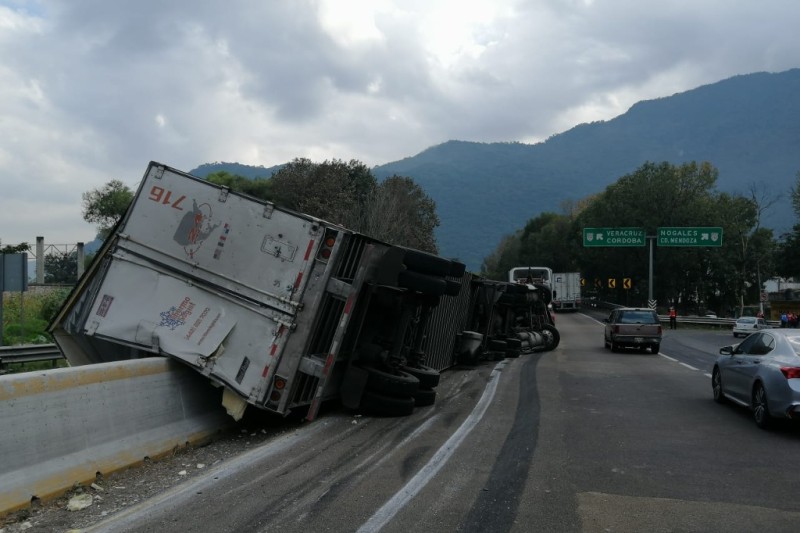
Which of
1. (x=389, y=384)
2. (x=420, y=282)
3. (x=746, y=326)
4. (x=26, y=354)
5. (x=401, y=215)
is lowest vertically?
(x=26, y=354)

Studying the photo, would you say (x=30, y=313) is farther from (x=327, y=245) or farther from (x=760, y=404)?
(x=760, y=404)

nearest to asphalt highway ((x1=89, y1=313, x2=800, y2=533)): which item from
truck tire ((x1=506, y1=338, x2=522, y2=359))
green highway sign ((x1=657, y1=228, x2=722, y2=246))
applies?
truck tire ((x1=506, y1=338, x2=522, y2=359))

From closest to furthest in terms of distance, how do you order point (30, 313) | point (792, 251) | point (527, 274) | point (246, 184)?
point (30, 313) → point (527, 274) → point (792, 251) → point (246, 184)

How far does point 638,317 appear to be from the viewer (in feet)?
85.3

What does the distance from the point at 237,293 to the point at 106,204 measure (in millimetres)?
53797

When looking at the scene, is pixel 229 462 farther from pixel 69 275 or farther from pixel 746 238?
pixel 746 238

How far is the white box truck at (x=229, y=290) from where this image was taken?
8.56 meters

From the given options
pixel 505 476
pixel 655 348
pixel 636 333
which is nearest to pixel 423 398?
pixel 505 476

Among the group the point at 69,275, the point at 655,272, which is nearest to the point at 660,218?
the point at 655,272

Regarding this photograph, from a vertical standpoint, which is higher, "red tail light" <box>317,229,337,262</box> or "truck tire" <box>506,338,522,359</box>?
"red tail light" <box>317,229,337,262</box>

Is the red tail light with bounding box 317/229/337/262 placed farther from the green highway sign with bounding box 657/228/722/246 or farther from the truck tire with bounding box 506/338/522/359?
the green highway sign with bounding box 657/228/722/246

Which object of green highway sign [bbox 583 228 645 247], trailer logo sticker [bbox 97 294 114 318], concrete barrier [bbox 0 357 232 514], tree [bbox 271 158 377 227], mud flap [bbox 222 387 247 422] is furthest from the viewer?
green highway sign [bbox 583 228 645 247]

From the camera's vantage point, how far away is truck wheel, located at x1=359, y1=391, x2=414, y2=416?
9.91 meters

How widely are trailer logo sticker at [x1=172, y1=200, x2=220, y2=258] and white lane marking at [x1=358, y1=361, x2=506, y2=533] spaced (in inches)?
156
